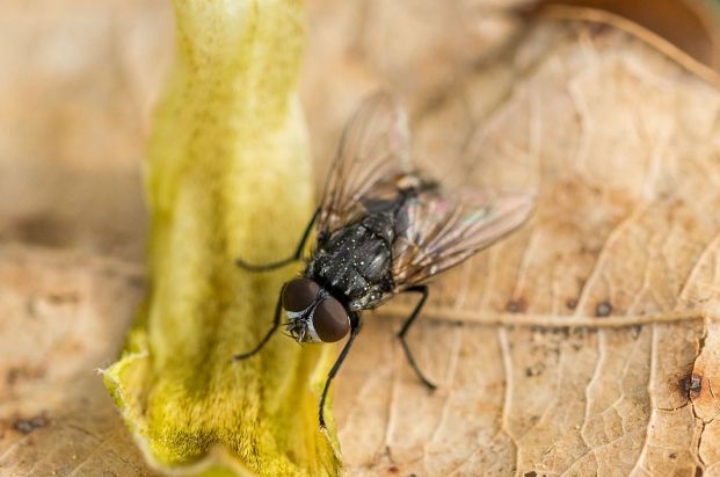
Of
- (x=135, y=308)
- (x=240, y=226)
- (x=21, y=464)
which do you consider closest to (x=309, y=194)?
(x=240, y=226)

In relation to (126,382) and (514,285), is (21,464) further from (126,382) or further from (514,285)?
(514,285)

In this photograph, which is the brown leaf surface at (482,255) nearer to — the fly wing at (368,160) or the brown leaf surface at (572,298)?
the brown leaf surface at (572,298)

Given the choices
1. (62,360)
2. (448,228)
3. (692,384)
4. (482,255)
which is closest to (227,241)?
(62,360)

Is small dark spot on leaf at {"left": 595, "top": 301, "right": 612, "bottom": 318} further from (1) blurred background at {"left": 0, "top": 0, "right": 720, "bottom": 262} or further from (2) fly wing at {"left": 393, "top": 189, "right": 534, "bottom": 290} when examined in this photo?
(1) blurred background at {"left": 0, "top": 0, "right": 720, "bottom": 262}

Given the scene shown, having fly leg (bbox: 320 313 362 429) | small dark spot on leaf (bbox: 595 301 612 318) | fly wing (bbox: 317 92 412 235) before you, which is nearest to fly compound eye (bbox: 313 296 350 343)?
fly leg (bbox: 320 313 362 429)

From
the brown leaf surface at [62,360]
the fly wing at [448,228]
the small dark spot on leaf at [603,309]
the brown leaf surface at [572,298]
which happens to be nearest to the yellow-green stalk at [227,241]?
the brown leaf surface at [62,360]

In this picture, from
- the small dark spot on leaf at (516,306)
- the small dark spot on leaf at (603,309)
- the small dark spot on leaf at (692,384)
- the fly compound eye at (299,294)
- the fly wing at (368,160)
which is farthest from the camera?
the fly wing at (368,160)

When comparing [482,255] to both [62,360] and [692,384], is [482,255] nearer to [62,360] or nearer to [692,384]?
[692,384]
